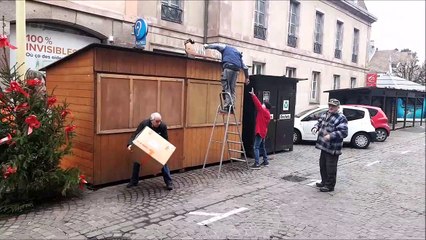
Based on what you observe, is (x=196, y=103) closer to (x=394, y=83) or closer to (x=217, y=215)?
(x=217, y=215)

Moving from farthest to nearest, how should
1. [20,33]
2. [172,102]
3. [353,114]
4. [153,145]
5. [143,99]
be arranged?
[353,114]
[172,102]
[143,99]
[20,33]
[153,145]

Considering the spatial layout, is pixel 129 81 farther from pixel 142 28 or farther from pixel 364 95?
pixel 364 95

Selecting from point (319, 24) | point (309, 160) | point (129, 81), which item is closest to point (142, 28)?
point (129, 81)

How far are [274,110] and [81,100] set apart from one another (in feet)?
19.9

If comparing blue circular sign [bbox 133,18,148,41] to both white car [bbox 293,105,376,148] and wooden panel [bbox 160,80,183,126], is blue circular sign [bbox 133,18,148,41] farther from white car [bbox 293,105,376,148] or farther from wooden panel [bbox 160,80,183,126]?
white car [bbox 293,105,376,148]

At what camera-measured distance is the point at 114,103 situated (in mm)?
6941

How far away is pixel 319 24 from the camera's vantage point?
23703 millimetres

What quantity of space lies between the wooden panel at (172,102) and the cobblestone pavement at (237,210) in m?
1.22

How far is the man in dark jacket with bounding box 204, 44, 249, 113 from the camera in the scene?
27.5ft

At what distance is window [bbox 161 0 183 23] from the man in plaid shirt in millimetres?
9042

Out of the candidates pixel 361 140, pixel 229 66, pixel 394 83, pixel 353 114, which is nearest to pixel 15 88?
pixel 229 66

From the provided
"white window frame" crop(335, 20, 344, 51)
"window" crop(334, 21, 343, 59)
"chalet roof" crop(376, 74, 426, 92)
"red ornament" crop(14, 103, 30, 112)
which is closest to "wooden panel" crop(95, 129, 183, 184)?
"red ornament" crop(14, 103, 30, 112)

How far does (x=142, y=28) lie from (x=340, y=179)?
784cm

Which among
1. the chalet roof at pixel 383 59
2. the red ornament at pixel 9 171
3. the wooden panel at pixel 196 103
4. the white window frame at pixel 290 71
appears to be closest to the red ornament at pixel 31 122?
the red ornament at pixel 9 171
